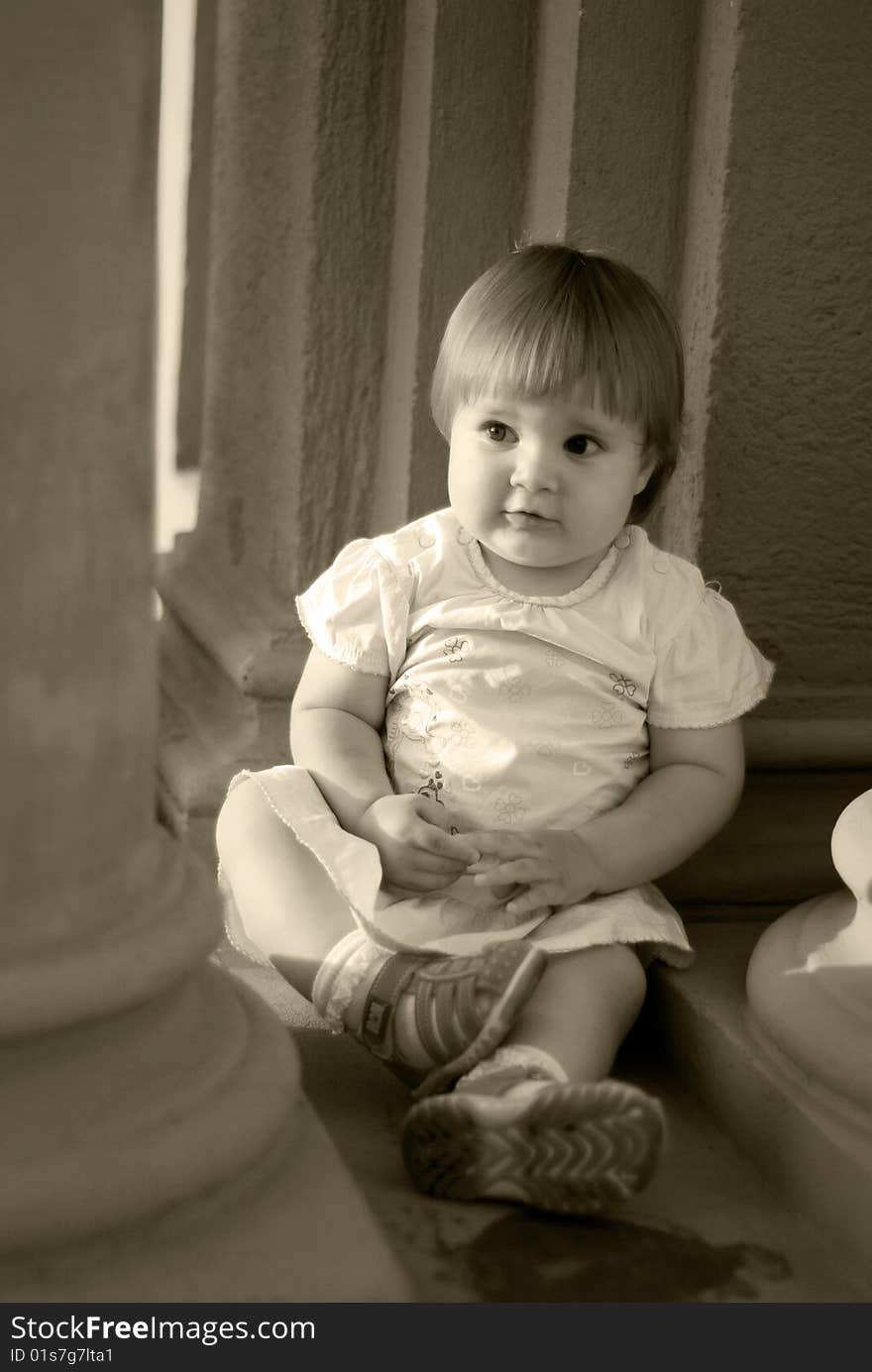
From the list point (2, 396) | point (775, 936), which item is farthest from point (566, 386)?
point (2, 396)

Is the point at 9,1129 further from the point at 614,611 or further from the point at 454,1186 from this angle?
the point at 614,611

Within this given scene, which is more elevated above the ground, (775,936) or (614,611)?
(614,611)

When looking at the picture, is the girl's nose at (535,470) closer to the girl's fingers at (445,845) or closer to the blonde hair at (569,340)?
the blonde hair at (569,340)

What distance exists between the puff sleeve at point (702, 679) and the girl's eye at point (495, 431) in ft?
1.15

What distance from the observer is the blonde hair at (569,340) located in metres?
2.18

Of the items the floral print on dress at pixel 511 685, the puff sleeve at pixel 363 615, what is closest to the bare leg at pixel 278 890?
the puff sleeve at pixel 363 615

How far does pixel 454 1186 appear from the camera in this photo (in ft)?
5.90

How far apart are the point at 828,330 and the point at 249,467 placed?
102 centimetres

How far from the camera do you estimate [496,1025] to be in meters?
1.90

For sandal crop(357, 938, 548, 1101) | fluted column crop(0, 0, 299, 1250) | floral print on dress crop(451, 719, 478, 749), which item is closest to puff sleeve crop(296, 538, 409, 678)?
floral print on dress crop(451, 719, 478, 749)

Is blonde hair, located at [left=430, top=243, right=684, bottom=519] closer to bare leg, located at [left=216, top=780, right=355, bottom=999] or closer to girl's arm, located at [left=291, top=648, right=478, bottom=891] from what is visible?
girl's arm, located at [left=291, top=648, right=478, bottom=891]

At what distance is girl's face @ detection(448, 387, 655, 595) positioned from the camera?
2.19 meters

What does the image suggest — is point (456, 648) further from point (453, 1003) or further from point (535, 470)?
point (453, 1003)

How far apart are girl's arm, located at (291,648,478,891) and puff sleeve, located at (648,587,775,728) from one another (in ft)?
1.13
